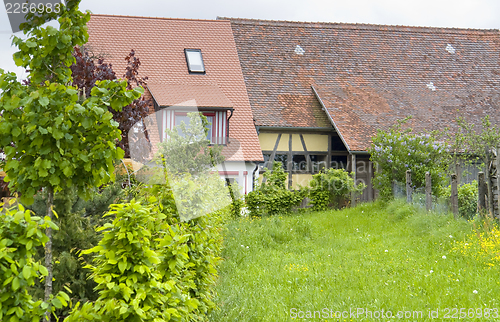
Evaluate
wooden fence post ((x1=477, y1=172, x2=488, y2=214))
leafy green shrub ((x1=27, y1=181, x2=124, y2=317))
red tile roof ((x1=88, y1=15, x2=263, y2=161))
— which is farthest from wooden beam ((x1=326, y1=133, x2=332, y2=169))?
leafy green shrub ((x1=27, y1=181, x2=124, y2=317))

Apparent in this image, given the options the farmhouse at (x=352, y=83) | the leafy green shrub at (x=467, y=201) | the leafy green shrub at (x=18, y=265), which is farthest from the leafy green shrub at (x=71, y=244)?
the farmhouse at (x=352, y=83)

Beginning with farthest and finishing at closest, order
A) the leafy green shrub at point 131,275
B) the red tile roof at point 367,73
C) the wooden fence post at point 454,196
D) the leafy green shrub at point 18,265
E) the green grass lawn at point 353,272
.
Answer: the red tile roof at point 367,73
the wooden fence post at point 454,196
the green grass lawn at point 353,272
the leafy green shrub at point 131,275
the leafy green shrub at point 18,265

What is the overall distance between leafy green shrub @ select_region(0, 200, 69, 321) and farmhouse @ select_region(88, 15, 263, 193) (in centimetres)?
1310

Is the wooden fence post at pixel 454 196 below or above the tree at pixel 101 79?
below

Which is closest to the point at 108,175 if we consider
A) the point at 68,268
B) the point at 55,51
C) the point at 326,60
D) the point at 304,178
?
the point at 55,51

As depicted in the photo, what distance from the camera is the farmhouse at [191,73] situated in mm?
16906

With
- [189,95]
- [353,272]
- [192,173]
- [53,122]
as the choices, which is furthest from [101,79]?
[189,95]

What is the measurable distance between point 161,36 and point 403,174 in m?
11.5

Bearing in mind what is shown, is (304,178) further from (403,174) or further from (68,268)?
(68,268)

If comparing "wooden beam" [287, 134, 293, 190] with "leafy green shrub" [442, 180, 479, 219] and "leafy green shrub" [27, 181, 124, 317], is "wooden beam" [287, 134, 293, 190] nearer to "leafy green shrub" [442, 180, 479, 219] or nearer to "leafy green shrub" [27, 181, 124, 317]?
"leafy green shrub" [442, 180, 479, 219]

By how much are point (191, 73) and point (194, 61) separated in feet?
2.45

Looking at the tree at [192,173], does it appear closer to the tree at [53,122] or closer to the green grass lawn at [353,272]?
the green grass lawn at [353,272]

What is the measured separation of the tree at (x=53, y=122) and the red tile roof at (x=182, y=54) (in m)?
13.6

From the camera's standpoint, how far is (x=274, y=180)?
16.0 metres
